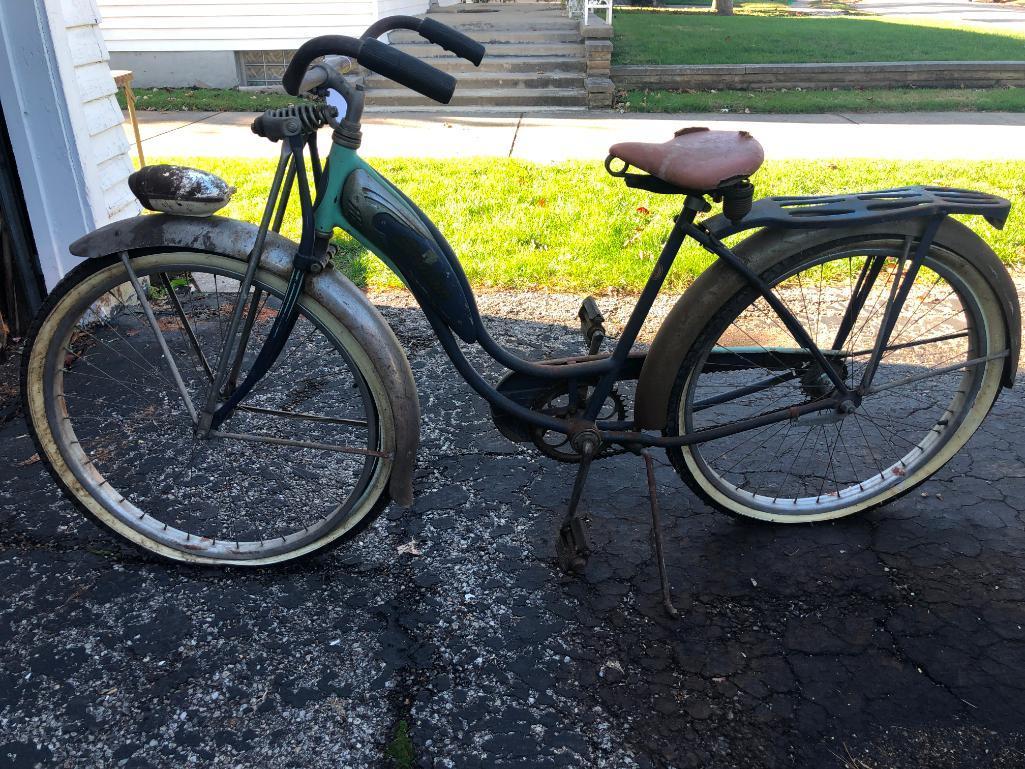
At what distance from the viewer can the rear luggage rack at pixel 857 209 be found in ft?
7.51

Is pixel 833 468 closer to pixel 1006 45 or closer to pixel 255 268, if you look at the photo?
pixel 255 268

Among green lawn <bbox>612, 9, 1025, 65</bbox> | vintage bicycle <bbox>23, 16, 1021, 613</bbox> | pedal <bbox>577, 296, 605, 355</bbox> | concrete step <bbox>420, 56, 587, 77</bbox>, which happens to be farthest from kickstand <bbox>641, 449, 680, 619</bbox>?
green lawn <bbox>612, 9, 1025, 65</bbox>

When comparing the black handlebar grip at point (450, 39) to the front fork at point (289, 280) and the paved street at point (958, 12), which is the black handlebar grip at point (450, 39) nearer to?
the front fork at point (289, 280)

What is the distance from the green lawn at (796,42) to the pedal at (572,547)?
396 inches

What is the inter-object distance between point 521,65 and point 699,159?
30.8 ft

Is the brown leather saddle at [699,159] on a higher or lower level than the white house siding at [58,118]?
higher

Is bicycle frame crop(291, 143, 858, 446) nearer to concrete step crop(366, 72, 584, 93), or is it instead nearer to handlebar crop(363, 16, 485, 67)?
handlebar crop(363, 16, 485, 67)

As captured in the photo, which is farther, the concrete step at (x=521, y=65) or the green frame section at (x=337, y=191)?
the concrete step at (x=521, y=65)

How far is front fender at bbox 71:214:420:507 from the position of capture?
223 centimetres

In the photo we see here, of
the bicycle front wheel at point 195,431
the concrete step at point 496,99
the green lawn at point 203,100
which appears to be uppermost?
the bicycle front wheel at point 195,431

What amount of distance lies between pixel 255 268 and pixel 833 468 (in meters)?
2.16

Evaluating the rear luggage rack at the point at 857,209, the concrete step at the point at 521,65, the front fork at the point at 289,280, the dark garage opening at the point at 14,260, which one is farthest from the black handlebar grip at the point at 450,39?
the concrete step at the point at 521,65

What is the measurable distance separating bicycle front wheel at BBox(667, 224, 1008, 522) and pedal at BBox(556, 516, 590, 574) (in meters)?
0.38

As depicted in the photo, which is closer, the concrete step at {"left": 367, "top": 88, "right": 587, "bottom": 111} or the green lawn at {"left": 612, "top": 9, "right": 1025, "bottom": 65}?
the concrete step at {"left": 367, "top": 88, "right": 587, "bottom": 111}
